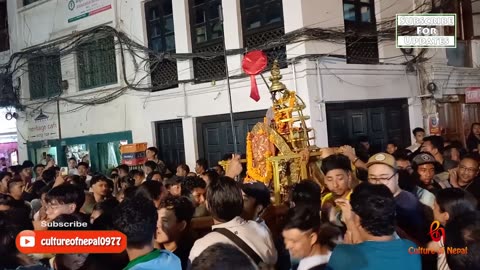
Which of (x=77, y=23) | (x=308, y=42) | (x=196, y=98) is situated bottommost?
(x=196, y=98)

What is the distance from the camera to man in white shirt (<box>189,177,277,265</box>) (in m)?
2.81

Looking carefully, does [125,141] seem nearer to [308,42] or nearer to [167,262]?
[308,42]

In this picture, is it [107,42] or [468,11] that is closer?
[468,11]

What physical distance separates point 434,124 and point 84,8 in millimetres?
8584

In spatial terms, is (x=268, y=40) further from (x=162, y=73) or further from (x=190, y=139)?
(x=162, y=73)

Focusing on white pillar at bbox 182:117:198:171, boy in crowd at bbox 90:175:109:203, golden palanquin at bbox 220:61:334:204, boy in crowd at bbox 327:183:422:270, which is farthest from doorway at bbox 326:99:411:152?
boy in crowd at bbox 327:183:422:270

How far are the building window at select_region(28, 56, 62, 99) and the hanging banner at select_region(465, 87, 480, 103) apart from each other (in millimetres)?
9842

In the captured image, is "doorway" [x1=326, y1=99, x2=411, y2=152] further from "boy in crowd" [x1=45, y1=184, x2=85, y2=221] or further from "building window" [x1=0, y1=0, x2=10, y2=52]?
"building window" [x1=0, y1=0, x2=10, y2=52]

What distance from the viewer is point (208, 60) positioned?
32.7ft

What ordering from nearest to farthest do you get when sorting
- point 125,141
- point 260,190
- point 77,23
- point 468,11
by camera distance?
point 260,190 < point 468,11 < point 125,141 < point 77,23

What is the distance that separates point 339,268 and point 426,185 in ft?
8.16

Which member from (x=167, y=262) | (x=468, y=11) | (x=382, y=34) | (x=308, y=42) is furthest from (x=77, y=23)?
(x=167, y=262)

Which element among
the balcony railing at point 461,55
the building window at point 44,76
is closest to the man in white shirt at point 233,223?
the balcony railing at point 461,55

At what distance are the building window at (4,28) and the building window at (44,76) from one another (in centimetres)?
167
